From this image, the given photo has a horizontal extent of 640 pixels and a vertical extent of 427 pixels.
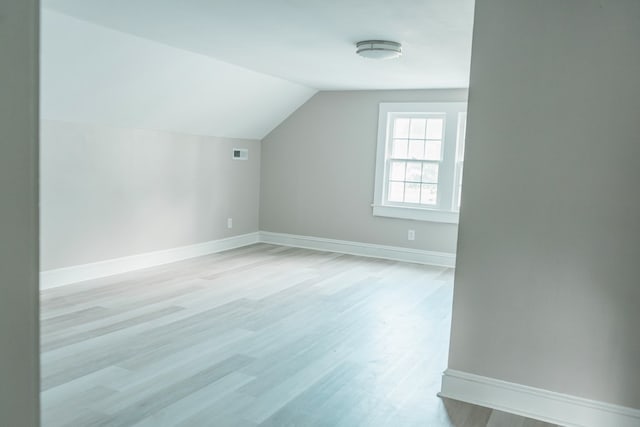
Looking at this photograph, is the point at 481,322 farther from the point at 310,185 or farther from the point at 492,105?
the point at 310,185

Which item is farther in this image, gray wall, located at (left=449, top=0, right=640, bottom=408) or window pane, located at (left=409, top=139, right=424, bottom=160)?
window pane, located at (left=409, top=139, right=424, bottom=160)

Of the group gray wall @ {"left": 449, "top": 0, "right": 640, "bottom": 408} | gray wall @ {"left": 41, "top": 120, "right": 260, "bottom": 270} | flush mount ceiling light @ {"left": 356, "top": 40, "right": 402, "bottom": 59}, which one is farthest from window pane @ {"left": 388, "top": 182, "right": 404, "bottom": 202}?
gray wall @ {"left": 449, "top": 0, "right": 640, "bottom": 408}

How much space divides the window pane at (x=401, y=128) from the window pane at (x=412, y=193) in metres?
0.65

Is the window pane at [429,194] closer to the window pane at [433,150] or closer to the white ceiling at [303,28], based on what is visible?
the window pane at [433,150]

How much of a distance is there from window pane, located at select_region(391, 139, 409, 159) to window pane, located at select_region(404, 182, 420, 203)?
390mm

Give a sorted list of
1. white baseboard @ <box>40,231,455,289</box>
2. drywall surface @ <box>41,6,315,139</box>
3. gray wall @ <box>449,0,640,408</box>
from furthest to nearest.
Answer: white baseboard @ <box>40,231,455,289</box> → drywall surface @ <box>41,6,315,139</box> → gray wall @ <box>449,0,640,408</box>

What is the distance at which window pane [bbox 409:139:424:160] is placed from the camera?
22.5 feet

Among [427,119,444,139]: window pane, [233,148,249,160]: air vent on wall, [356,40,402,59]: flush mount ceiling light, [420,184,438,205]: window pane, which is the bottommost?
[420,184,438,205]: window pane

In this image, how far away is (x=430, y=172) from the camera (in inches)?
268

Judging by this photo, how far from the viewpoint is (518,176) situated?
9.22 feet

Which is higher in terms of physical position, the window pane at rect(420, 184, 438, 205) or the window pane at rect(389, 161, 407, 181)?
the window pane at rect(389, 161, 407, 181)

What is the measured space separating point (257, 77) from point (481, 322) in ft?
13.7

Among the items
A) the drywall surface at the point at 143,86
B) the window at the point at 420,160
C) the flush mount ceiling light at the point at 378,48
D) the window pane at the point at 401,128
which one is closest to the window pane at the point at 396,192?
the window at the point at 420,160

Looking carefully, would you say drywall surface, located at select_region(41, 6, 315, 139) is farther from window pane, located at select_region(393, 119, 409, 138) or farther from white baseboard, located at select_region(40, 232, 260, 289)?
white baseboard, located at select_region(40, 232, 260, 289)
